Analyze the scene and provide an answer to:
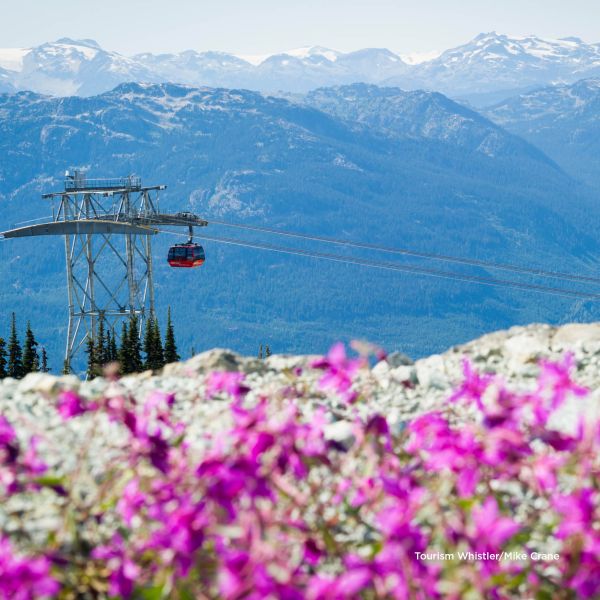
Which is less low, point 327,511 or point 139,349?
point 327,511

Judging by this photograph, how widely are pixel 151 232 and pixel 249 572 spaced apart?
6861cm

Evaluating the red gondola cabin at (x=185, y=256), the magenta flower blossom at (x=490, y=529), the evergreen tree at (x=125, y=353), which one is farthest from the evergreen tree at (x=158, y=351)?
the magenta flower blossom at (x=490, y=529)

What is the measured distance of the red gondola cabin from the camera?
217 feet

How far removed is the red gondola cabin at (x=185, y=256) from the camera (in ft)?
217

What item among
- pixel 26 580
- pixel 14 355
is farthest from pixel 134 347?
pixel 26 580

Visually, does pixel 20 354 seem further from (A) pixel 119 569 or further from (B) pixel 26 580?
(B) pixel 26 580

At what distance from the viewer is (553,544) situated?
281 inches

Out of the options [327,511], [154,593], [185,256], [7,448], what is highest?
[7,448]

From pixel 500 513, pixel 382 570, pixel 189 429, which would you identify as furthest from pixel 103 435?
pixel 382 570

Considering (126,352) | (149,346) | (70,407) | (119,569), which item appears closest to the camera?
(119,569)

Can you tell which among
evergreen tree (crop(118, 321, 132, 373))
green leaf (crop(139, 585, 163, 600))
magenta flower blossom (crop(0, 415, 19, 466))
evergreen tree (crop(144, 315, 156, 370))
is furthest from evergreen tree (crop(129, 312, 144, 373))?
green leaf (crop(139, 585, 163, 600))

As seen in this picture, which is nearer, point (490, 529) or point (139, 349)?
point (490, 529)

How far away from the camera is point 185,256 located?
66312 millimetres

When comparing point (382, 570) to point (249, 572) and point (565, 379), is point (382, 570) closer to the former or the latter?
point (249, 572)
